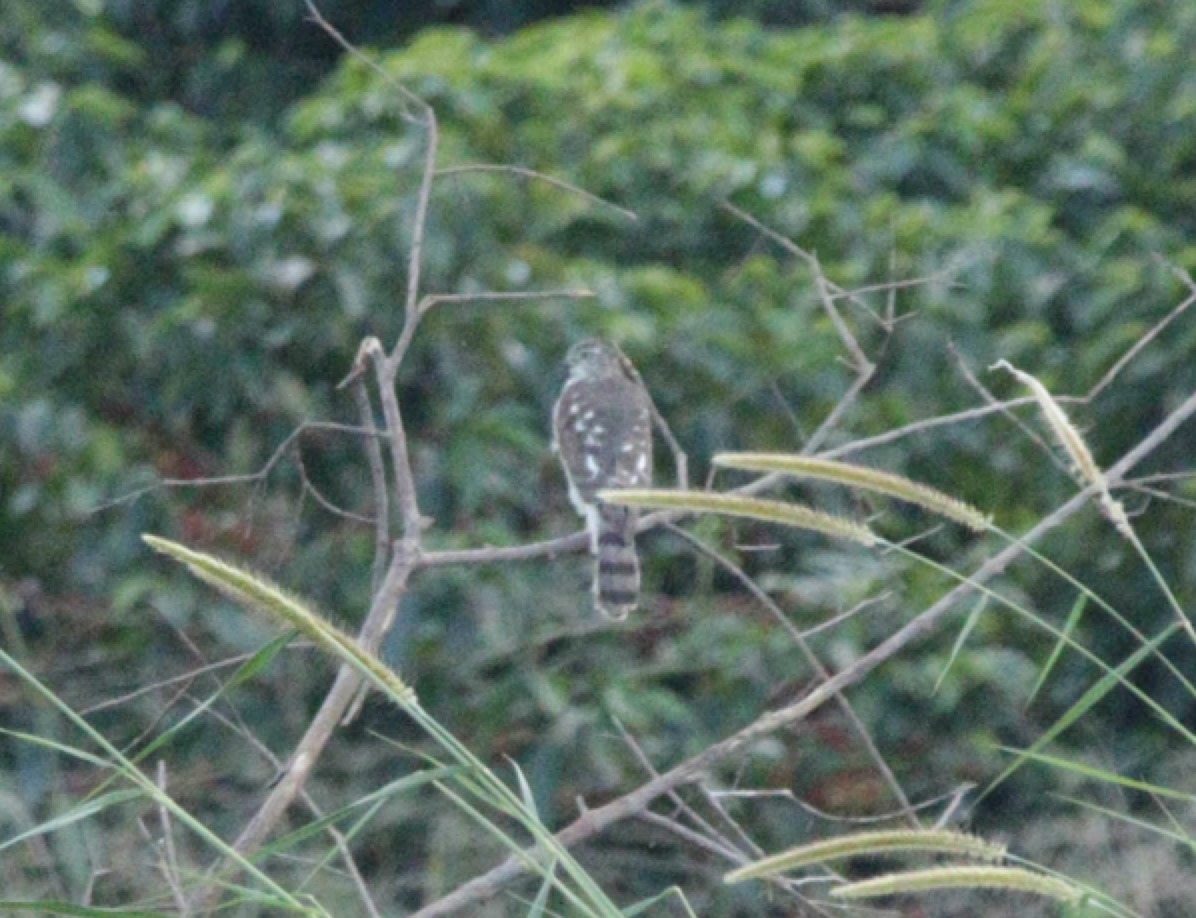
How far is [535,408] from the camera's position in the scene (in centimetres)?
554

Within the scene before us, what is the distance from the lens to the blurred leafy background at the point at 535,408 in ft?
17.0

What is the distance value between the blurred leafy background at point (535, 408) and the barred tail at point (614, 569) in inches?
3.3

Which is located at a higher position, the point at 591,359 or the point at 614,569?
the point at 591,359


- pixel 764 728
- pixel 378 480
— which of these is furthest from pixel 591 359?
pixel 764 728

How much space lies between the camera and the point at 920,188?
6.57 meters

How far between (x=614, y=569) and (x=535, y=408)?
2.38 ft

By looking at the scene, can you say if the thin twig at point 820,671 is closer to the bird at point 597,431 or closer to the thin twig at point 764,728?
the thin twig at point 764,728

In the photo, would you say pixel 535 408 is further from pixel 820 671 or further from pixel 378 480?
pixel 820 671

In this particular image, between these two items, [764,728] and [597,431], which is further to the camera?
[597,431]

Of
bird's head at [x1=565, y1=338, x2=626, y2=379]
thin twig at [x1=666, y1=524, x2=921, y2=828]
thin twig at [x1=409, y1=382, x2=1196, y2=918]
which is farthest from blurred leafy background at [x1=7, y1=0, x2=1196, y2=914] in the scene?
thin twig at [x1=409, y1=382, x2=1196, y2=918]

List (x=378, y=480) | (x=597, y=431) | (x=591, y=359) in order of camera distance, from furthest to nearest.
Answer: (x=597, y=431)
(x=591, y=359)
(x=378, y=480)

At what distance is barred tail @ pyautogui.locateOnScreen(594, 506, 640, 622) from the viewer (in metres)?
4.90

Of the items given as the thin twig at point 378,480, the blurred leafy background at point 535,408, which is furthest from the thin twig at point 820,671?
the blurred leafy background at point 535,408

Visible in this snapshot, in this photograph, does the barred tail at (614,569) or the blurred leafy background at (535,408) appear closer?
the barred tail at (614,569)
